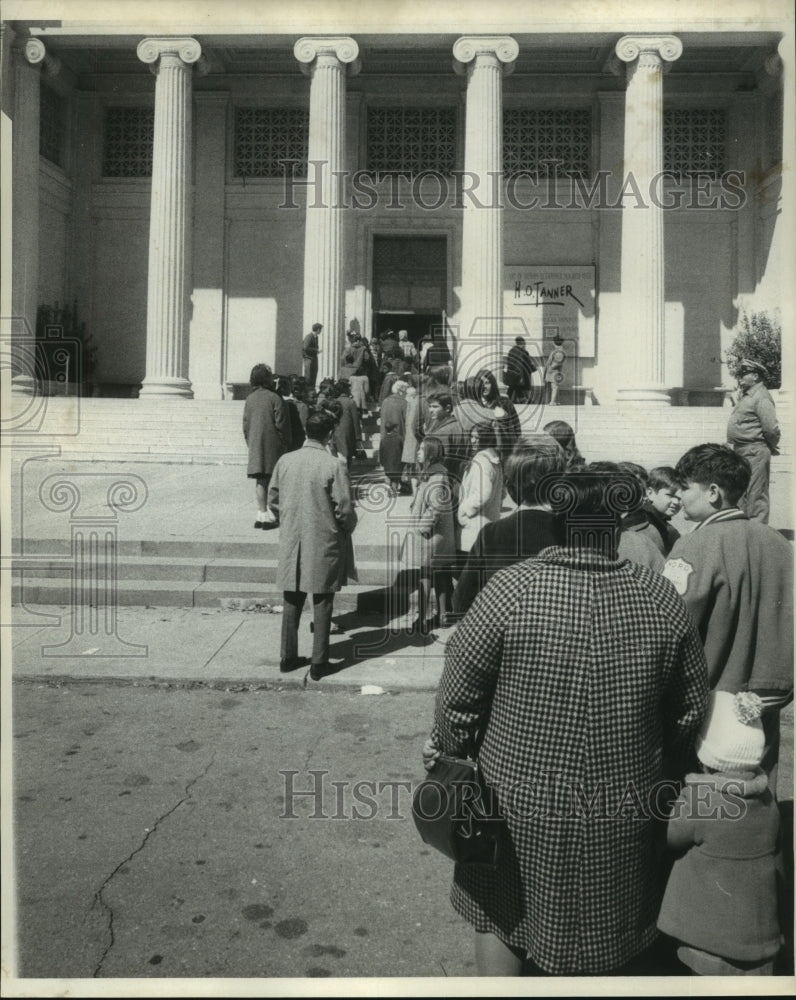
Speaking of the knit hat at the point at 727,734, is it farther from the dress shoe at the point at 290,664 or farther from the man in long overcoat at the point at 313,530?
the dress shoe at the point at 290,664

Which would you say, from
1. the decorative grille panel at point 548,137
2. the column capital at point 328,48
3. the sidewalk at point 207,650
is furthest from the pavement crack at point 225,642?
the decorative grille panel at point 548,137

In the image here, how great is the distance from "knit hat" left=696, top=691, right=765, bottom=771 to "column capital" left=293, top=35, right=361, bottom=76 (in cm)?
1742

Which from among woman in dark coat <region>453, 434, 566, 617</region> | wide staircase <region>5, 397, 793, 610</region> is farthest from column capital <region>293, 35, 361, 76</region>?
woman in dark coat <region>453, 434, 566, 617</region>

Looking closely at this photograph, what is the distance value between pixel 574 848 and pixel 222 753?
2.73 m

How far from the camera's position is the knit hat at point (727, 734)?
7.55 feet

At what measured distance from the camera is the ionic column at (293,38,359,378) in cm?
1703

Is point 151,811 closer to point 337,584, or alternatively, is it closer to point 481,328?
point 337,584

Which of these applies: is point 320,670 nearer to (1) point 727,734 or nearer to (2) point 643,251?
(1) point 727,734

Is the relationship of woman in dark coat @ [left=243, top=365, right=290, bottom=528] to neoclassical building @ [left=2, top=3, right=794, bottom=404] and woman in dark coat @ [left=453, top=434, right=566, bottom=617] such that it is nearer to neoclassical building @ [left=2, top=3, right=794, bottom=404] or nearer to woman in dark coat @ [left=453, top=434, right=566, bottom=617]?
woman in dark coat @ [left=453, top=434, right=566, bottom=617]

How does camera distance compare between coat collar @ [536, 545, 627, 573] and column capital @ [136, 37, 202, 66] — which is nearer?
coat collar @ [536, 545, 627, 573]

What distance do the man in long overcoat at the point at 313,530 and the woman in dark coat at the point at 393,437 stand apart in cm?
516

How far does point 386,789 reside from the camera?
160 inches

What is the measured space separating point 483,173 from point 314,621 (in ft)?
45.0

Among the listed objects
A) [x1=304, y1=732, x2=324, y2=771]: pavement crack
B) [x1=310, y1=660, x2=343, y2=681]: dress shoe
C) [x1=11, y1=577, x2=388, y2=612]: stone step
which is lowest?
[x1=304, y1=732, x2=324, y2=771]: pavement crack
